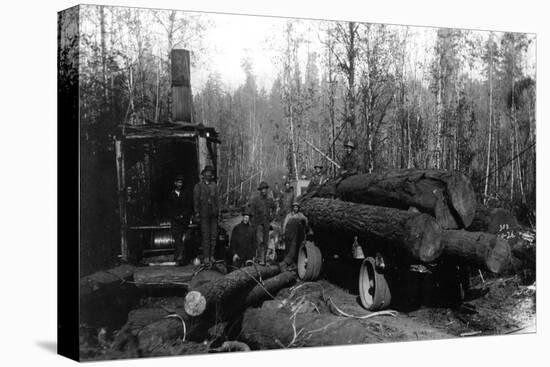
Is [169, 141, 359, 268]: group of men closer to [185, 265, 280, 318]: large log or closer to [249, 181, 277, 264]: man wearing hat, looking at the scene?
[249, 181, 277, 264]: man wearing hat

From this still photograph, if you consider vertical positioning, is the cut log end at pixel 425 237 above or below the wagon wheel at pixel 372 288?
above

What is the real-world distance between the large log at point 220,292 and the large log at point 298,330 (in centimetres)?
35

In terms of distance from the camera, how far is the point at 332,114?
52.6 ft

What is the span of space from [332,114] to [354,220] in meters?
1.56

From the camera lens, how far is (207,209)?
14867 millimetres

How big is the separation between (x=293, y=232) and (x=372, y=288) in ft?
4.46

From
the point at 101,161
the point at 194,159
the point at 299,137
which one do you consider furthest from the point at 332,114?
the point at 101,161

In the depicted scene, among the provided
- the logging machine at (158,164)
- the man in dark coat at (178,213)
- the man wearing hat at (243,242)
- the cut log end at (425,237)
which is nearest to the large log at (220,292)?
the man wearing hat at (243,242)

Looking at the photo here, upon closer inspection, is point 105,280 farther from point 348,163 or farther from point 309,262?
point 348,163

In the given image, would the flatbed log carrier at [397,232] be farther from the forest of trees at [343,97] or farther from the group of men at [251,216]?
the forest of trees at [343,97]

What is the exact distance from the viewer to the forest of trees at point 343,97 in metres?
14.3

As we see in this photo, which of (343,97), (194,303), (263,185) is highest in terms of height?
(343,97)

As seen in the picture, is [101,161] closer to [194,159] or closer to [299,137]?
[194,159]

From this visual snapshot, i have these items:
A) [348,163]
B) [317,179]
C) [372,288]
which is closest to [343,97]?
[348,163]
